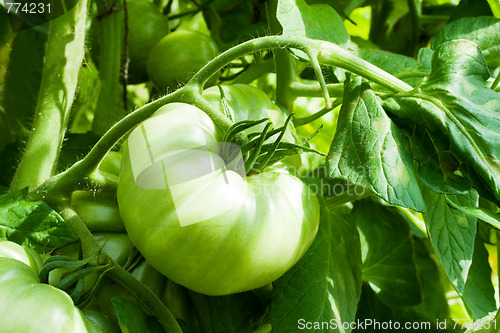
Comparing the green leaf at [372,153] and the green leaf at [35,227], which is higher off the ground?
the green leaf at [372,153]

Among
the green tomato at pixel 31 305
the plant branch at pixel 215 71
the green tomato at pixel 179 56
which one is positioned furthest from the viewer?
the green tomato at pixel 179 56

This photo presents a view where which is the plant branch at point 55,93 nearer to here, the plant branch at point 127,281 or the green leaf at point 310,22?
the plant branch at point 127,281

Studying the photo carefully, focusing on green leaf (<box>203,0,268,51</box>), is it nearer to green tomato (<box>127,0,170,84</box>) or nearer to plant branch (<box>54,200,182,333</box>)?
green tomato (<box>127,0,170,84</box>)

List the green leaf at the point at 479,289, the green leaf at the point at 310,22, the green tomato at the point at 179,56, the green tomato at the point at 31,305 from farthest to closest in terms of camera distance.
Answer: the green tomato at the point at 179,56
the green leaf at the point at 479,289
the green leaf at the point at 310,22
the green tomato at the point at 31,305

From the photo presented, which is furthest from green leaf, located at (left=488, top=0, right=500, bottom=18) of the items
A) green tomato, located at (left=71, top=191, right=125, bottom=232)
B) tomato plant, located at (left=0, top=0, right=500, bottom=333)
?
green tomato, located at (left=71, top=191, right=125, bottom=232)

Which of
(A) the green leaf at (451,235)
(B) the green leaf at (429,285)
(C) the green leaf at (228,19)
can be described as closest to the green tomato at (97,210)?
(A) the green leaf at (451,235)

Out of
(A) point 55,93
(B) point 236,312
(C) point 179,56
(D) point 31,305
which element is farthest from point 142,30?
(D) point 31,305

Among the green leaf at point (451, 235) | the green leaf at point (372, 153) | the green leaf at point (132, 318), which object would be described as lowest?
the green leaf at point (451, 235)

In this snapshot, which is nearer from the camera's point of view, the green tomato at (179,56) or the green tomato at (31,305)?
the green tomato at (31,305)
